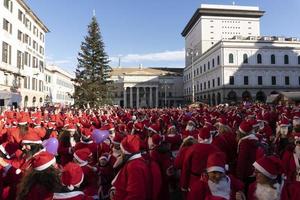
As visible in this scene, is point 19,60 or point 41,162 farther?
point 19,60

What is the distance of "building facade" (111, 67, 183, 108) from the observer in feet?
361

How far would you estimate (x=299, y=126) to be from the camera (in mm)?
8305

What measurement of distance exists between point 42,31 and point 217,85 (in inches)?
1481

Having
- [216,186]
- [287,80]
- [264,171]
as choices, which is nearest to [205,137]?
[216,186]

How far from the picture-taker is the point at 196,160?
5980 mm

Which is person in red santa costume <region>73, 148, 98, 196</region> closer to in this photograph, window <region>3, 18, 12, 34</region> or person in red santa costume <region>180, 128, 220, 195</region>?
person in red santa costume <region>180, 128, 220, 195</region>

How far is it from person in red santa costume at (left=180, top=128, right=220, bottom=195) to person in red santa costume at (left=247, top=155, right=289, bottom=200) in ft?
6.81

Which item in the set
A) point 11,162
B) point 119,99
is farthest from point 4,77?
point 119,99

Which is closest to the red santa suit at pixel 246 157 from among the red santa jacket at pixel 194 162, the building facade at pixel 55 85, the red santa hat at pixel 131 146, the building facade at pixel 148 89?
the red santa jacket at pixel 194 162

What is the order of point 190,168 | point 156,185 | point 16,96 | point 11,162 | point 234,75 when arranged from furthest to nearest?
1. point 234,75
2. point 16,96
3. point 190,168
4. point 11,162
5. point 156,185

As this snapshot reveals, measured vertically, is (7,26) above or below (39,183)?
above

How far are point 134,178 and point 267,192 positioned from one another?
1.62 metres

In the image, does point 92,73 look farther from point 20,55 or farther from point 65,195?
point 65,195

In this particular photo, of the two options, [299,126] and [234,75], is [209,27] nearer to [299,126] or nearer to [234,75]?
[234,75]
